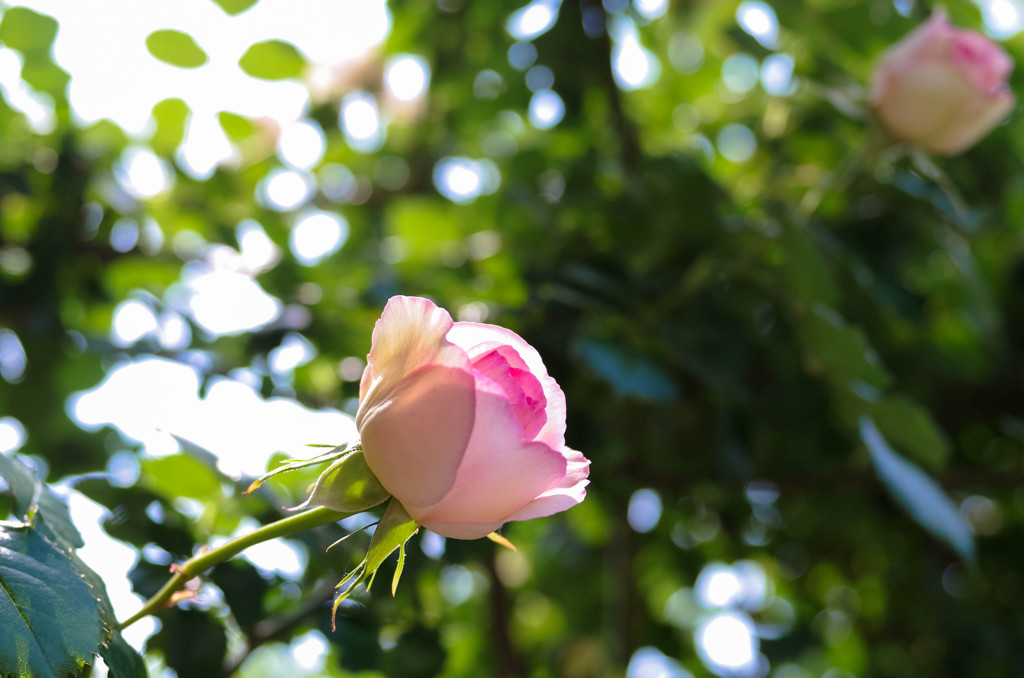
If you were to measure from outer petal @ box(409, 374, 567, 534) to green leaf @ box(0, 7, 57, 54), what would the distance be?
73cm

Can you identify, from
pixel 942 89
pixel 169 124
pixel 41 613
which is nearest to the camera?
pixel 41 613

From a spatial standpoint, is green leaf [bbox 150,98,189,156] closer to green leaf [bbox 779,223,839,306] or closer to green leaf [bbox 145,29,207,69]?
green leaf [bbox 145,29,207,69]

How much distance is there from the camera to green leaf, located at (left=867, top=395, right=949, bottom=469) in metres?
0.60

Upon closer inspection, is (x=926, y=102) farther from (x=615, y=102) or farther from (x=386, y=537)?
(x=386, y=537)

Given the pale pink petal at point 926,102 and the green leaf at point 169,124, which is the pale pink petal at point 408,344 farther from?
the green leaf at point 169,124

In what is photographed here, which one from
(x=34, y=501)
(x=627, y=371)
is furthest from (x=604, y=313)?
(x=34, y=501)

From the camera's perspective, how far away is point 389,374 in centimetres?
29

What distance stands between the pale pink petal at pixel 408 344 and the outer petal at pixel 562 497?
0.20 ft

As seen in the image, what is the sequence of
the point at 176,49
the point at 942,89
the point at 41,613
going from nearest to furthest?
the point at 41,613, the point at 942,89, the point at 176,49

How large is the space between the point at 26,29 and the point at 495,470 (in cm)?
76

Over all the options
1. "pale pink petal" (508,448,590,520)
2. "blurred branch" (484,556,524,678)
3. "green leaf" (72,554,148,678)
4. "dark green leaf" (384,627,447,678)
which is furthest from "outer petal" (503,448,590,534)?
"blurred branch" (484,556,524,678)

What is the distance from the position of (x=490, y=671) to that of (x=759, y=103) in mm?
821

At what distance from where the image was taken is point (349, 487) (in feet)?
0.95

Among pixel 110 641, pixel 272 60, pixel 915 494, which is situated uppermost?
pixel 272 60
